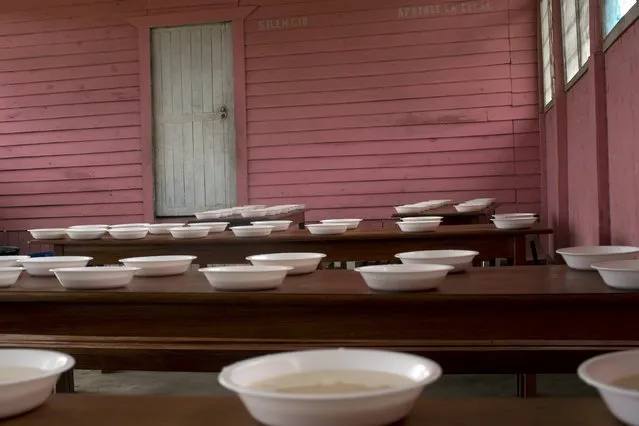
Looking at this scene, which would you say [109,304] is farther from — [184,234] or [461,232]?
[461,232]

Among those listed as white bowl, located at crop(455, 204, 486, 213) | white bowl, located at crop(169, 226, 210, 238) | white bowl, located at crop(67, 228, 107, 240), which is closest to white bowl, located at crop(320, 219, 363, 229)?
white bowl, located at crop(169, 226, 210, 238)

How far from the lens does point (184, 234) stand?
4.14 metres

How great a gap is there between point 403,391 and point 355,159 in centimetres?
691

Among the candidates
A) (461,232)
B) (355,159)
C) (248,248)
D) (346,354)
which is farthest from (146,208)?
(346,354)

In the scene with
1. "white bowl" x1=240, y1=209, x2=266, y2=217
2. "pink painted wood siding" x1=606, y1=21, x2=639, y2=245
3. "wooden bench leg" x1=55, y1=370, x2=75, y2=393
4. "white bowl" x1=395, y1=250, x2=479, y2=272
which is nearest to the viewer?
"white bowl" x1=395, y1=250, x2=479, y2=272

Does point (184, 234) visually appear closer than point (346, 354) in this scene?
No

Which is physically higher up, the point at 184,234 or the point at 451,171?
the point at 451,171

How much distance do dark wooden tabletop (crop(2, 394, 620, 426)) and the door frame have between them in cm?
686

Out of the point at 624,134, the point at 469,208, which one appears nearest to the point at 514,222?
the point at 624,134

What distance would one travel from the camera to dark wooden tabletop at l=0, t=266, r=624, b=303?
1942mm

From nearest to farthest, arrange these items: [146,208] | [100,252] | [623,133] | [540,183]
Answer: [623,133], [100,252], [540,183], [146,208]

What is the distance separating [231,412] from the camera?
1136 mm

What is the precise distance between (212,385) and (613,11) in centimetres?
284

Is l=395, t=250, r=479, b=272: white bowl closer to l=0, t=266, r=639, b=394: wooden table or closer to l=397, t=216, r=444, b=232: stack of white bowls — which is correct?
l=0, t=266, r=639, b=394: wooden table
